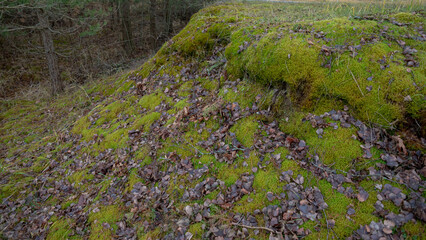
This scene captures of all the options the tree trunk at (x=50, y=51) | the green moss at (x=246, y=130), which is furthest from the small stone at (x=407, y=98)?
the tree trunk at (x=50, y=51)

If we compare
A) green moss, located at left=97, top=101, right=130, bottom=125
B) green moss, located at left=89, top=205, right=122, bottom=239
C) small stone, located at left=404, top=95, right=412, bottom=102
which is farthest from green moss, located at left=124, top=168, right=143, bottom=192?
small stone, located at left=404, top=95, right=412, bottom=102

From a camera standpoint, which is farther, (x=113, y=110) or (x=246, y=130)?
(x=113, y=110)

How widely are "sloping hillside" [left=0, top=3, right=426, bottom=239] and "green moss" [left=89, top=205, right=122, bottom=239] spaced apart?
22 millimetres

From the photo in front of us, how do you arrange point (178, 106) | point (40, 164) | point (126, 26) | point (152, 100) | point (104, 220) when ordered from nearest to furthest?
point (104, 220), point (178, 106), point (40, 164), point (152, 100), point (126, 26)

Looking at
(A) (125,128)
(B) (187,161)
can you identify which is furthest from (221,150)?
(A) (125,128)

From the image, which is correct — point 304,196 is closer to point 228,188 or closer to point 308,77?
point 228,188

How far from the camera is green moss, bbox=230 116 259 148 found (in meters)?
4.11

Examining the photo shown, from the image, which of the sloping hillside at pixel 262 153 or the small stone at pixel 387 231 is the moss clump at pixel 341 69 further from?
the small stone at pixel 387 231

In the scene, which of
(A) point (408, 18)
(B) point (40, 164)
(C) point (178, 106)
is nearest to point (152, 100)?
(C) point (178, 106)

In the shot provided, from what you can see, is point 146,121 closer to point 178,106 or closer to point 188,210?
point 178,106

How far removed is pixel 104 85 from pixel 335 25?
9.40 m

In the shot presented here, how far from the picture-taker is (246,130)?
4250 mm

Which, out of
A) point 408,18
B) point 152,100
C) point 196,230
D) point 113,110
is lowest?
point 196,230

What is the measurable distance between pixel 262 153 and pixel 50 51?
12.0 m
